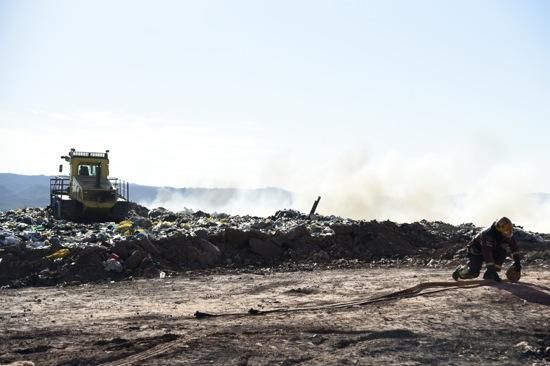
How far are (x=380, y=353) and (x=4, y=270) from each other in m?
8.68

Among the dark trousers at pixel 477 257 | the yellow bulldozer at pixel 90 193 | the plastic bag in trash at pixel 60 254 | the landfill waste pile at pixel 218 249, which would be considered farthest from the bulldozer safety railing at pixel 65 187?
the dark trousers at pixel 477 257

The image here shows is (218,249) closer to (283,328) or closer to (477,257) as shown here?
(477,257)

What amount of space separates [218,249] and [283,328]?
7.34 metres

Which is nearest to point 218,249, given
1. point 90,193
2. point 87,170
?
point 90,193

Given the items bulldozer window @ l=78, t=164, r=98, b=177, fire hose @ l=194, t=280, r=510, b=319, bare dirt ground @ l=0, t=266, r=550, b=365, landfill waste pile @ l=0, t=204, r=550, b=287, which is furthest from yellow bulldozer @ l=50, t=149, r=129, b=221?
fire hose @ l=194, t=280, r=510, b=319

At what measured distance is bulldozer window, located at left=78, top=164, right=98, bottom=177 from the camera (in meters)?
23.2

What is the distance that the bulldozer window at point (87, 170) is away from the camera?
23.2m

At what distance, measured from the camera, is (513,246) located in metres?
9.13

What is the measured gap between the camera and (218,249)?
46.3 feet

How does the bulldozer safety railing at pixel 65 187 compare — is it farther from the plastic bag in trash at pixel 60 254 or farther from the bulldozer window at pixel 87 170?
the plastic bag in trash at pixel 60 254

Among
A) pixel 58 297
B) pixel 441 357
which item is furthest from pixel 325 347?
pixel 58 297

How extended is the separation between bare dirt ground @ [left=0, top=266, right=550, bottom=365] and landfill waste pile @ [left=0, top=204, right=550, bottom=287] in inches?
80.2

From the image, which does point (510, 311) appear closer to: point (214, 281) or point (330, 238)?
point (214, 281)

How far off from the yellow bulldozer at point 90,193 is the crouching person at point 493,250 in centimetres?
1540
